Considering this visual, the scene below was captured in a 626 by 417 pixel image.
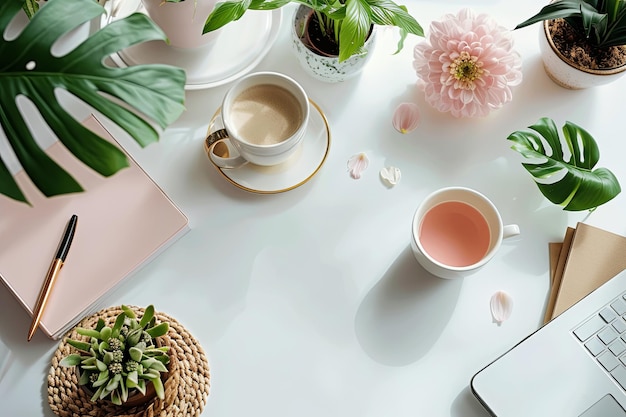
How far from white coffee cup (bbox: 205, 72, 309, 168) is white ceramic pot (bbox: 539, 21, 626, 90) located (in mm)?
378

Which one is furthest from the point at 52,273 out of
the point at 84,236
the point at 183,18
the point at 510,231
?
the point at 510,231

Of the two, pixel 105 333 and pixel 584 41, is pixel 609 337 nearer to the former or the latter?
pixel 584 41

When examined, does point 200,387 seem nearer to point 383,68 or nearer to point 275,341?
point 275,341

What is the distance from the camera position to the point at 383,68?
3.40ft

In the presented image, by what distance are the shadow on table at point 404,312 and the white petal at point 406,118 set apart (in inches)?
7.5

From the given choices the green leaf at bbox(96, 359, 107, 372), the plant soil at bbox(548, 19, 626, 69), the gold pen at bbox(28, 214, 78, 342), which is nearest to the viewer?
the green leaf at bbox(96, 359, 107, 372)

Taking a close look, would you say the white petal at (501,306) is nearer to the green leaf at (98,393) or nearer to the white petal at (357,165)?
the white petal at (357,165)

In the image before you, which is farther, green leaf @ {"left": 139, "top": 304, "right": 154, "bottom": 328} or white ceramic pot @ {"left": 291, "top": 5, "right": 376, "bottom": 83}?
white ceramic pot @ {"left": 291, "top": 5, "right": 376, "bottom": 83}

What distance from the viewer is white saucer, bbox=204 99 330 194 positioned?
0.95 meters

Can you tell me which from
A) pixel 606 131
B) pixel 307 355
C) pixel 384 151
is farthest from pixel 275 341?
pixel 606 131

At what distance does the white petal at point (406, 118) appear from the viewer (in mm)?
1002

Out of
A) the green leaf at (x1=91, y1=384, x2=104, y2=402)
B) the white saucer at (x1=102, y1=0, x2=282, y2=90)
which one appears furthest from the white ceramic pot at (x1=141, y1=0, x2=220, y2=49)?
the green leaf at (x1=91, y1=384, x2=104, y2=402)

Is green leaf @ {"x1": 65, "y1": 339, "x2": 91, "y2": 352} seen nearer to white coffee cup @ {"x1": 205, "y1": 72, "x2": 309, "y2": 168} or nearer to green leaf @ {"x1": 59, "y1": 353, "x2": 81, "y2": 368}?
green leaf @ {"x1": 59, "y1": 353, "x2": 81, "y2": 368}

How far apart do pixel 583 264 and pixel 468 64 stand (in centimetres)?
33
